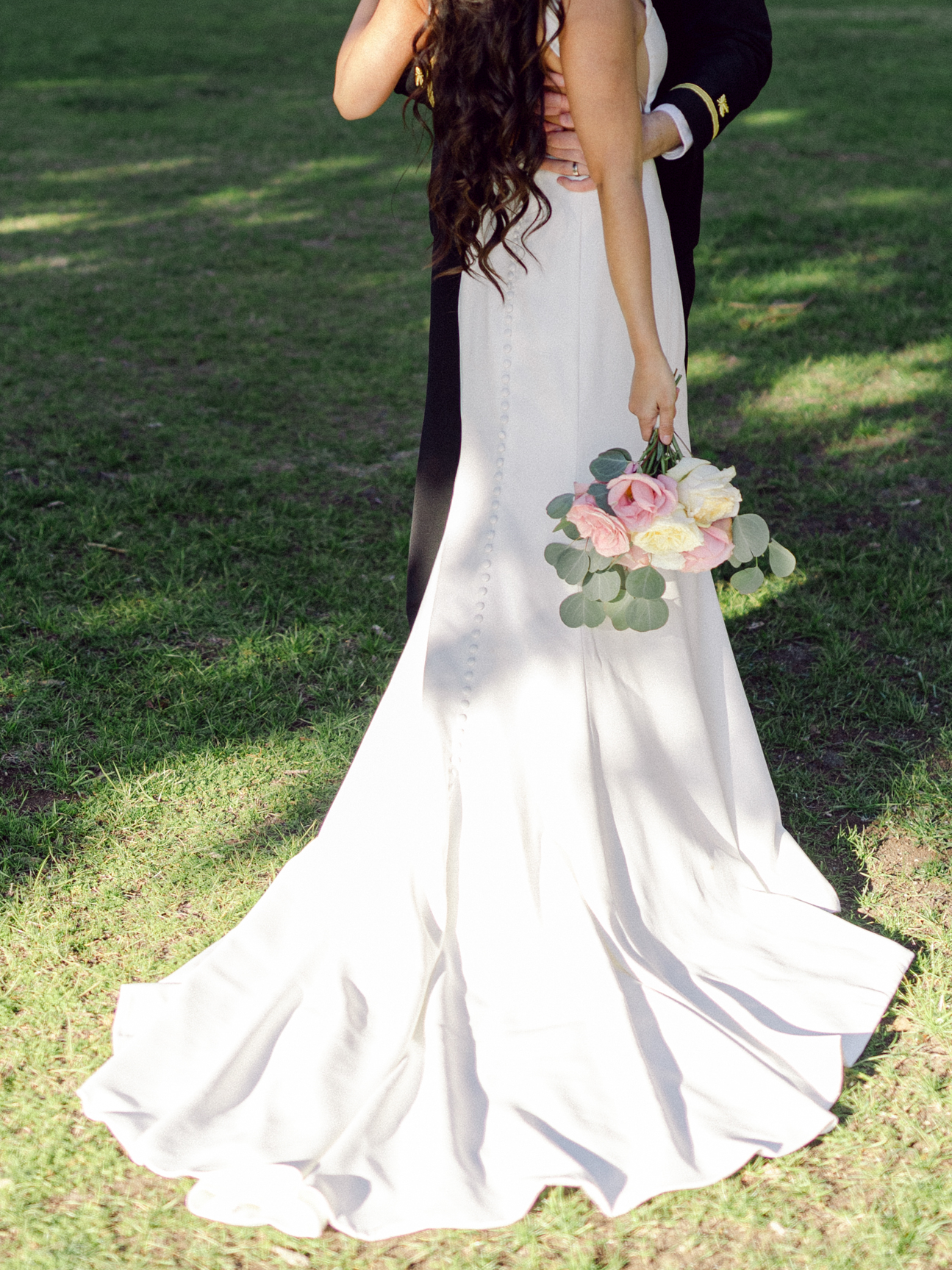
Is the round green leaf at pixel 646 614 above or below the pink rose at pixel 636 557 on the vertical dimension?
below

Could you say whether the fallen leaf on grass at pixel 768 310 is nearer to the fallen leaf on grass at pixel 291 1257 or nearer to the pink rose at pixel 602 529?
the pink rose at pixel 602 529

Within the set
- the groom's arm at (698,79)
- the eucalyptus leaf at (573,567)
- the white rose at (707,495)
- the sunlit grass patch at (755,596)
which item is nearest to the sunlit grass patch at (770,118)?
the sunlit grass patch at (755,596)

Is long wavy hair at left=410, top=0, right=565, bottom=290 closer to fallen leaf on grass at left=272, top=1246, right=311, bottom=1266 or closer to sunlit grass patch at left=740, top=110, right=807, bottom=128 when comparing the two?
fallen leaf on grass at left=272, top=1246, right=311, bottom=1266

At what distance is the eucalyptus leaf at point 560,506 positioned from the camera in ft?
7.21

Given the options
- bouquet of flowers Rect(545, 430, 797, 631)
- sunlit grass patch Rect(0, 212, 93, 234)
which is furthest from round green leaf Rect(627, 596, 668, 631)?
sunlit grass patch Rect(0, 212, 93, 234)

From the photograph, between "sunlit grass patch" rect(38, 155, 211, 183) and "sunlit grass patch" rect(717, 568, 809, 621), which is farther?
"sunlit grass patch" rect(38, 155, 211, 183)

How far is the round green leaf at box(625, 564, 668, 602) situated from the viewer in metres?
2.16

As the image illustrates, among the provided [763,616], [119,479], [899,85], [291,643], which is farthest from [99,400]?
[899,85]

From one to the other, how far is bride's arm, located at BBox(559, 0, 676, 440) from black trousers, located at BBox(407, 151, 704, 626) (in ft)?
1.28

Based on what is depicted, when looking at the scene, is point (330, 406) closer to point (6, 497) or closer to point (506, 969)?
point (6, 497)

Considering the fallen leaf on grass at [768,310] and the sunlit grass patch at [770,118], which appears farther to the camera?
the sunlit grass patch at [770,118]

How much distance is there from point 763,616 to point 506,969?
77.0 inches

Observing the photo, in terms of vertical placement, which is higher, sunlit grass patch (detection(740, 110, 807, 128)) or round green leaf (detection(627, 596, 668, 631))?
round green leaf (detection(627, 596, 668, 631))

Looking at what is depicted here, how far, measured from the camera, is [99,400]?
5.68 m
